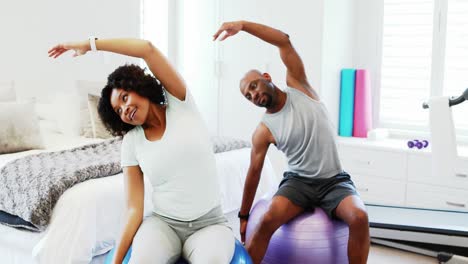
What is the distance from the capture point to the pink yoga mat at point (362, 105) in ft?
13.2

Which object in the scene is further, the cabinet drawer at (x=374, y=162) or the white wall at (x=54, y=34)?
the white wall at (x=54, y=34)

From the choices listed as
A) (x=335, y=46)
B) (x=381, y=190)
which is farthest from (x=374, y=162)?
(x=335, y=46)

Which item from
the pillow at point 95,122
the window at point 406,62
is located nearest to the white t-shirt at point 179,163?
the pillow at point 95,122

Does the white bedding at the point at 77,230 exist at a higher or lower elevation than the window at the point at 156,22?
lower

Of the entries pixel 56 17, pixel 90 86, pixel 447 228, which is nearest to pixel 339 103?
pixel 447 228

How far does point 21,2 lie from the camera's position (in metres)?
3.79

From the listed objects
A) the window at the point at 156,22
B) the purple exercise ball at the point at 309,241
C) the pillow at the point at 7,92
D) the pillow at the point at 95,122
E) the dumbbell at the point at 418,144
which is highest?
the window at the point at 156,22

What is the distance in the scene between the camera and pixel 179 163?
202 centimetres

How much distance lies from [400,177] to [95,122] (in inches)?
81.6

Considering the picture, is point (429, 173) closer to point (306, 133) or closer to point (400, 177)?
point (400, 177)

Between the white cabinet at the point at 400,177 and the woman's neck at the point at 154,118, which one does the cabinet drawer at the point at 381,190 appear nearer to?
the white cabinet at the point at 400,177

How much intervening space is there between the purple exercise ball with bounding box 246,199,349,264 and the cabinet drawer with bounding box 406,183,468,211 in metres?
1.32

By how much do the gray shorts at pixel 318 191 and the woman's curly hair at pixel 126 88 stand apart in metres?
0.77

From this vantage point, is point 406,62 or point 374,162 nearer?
point 374,162
